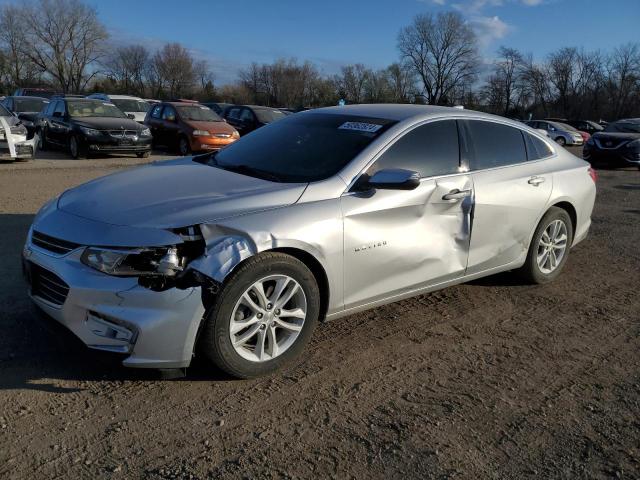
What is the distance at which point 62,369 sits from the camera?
10.6 ft

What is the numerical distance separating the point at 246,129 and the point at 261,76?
233ft

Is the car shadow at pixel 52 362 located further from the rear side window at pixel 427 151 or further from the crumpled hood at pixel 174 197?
the rear side window at pixel 427 151

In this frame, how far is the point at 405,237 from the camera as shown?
12.3ft

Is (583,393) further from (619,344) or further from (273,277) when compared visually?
(273,277)

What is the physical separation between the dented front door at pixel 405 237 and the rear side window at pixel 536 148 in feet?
3.53

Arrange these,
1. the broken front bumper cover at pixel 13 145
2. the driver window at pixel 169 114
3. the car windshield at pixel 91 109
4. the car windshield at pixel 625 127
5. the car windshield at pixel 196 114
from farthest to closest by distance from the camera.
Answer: the car windshield at pixel 625 127 < the driver window at pixel 169 114 < the car windshield at pixel 196 114 < the car windshield at pixel 91 109 < the broken front bumper cover at pixel 13 145

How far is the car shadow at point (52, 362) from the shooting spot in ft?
9.82

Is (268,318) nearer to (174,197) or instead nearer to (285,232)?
(285,232)

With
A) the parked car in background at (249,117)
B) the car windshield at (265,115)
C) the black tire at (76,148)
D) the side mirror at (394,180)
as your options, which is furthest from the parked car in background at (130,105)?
the side mirror at (394,180)

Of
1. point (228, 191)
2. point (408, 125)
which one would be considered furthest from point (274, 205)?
point (408, 125)

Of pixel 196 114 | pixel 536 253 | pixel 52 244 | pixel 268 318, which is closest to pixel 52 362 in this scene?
pixel 52 244

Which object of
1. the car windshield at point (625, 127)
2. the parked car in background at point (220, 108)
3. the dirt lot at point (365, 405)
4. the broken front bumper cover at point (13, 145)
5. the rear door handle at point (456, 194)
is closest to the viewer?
the dirt lot at point (365, 405)

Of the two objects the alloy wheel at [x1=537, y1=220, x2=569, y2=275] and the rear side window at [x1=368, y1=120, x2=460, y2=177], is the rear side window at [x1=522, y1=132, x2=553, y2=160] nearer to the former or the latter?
the alloy wheel at [x1=537, y1=220, x2=569, y2=275]

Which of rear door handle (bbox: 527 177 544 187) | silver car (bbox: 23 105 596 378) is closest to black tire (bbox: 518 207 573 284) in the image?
silver car (bbox: 23 105 596 378)
